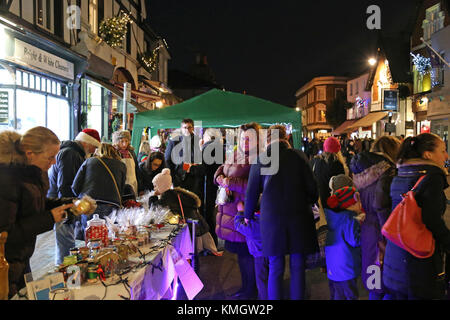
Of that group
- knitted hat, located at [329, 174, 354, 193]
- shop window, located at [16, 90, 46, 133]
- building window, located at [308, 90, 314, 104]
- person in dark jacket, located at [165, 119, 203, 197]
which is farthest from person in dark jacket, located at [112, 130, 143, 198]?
building window, located at [308, 90, 314, 104]

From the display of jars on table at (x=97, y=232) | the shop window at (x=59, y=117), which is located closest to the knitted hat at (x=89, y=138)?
the display of jars on table at (x=97, y=232)

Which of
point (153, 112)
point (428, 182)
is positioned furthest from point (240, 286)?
point (153, 112)

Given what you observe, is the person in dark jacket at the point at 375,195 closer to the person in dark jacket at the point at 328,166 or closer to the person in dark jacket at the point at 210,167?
the person in dark jacket at the point at 328,166

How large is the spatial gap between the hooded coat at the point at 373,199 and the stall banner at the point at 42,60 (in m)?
7.98

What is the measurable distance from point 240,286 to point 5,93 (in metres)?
6.88

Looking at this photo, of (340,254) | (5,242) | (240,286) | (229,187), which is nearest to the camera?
(5,242)

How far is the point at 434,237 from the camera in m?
2.86

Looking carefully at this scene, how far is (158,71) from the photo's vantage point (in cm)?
2911

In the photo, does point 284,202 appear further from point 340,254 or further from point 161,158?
point 161,158

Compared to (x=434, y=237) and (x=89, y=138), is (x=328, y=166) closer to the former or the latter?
(x=434, y=237)

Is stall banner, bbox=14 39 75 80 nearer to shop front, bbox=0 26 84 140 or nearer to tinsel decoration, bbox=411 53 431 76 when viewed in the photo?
shop front, bbox=0 26 84 140

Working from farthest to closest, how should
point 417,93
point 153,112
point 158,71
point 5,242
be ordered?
point 158,71 < point 417,93 < point 153,112 < point 5,242

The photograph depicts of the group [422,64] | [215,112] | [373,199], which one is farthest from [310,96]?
[373,199]

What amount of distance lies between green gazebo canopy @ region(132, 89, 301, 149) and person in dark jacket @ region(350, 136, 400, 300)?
15.1 ft
